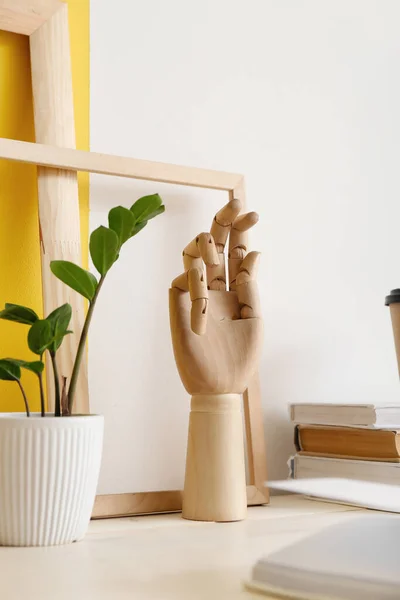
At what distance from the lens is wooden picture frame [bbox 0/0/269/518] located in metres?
0.86

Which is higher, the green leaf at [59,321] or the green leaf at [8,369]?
the green leaf at [59,321]

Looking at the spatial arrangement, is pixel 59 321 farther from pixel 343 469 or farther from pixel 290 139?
pixel 290 139

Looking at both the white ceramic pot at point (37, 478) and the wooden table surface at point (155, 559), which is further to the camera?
the white ceramic pot at point (37, 478)

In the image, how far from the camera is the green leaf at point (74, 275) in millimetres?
706

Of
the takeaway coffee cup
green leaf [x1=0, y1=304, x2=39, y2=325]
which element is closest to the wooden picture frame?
green leaf [x1=0, y1=304, x2=39, y2=325]

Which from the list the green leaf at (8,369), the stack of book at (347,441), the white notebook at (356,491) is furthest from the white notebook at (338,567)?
the stack of book at (347,441)

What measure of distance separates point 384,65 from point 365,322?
476 millimetres

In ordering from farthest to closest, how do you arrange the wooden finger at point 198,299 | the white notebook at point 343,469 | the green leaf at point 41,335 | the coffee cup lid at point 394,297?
the coffee cup lid at point 394,297, the white notebook at point 343,469, the wooden finger at point 198,299, the green leaf at point 41,335

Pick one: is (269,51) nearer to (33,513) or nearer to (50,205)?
(50,205)

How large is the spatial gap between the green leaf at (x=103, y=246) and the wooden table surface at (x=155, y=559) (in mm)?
271

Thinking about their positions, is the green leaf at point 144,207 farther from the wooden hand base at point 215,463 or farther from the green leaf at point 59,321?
the wooden hand base at point 215,463

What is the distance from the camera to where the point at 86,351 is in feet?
3.01

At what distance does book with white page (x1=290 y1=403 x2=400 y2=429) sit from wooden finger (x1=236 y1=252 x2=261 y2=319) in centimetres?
20

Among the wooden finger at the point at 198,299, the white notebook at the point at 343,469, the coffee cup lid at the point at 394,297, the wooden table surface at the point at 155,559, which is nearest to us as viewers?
the wooden table surface at the point at 155,559
